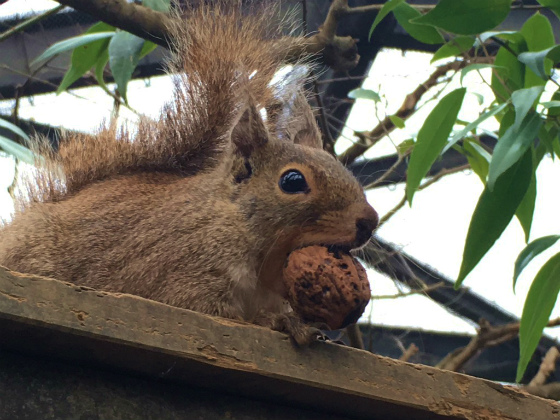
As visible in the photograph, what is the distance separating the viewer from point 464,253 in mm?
1167

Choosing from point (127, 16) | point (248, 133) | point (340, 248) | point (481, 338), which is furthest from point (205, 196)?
point (481, 338)

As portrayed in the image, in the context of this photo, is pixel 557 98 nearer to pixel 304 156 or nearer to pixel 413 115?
pixel 304 156

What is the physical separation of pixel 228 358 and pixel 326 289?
17cm

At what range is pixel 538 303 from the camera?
1.20 metres

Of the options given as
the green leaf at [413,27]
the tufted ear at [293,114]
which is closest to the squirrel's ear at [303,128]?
the tufted ear at [293,114]

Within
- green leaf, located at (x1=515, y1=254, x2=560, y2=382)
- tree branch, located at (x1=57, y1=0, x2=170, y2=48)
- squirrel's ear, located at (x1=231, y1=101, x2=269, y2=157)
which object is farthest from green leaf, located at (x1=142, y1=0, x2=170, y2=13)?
green leaf, located at (x1=515, y1=254, x2=560, y2=382)

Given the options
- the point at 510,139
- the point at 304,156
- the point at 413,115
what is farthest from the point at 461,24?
the point at 413,115

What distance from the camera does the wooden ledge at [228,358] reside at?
2.82 feet

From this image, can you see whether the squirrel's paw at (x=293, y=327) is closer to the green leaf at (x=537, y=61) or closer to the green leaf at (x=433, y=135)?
the green leaf at (x=433, y=135)

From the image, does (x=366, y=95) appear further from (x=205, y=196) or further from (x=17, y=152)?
(x=17, y=152)

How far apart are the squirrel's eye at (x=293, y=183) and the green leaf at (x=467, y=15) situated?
311 millimetres

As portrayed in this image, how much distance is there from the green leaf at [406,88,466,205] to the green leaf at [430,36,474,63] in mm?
155

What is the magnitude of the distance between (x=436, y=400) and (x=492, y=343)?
83cm

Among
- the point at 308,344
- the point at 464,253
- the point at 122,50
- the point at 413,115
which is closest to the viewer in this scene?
the point at 308,344
